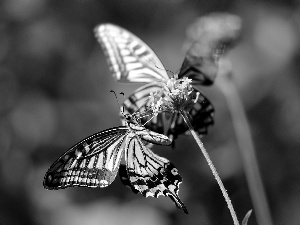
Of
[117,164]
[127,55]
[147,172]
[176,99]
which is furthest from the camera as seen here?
[127,55]

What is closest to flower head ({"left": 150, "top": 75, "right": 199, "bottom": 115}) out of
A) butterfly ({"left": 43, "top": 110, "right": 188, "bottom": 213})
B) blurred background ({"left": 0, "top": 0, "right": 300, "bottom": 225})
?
butterfly ({"left": 43, "top": 110, "right": 188, "bottom": 213})

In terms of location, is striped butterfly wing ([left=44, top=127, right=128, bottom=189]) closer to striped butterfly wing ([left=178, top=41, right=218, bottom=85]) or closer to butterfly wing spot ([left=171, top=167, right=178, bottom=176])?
butterfly wing spot ([left=171, top=167, right=178, bottom=176])

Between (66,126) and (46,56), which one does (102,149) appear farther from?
(46,56)

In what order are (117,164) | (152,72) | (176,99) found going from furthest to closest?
(152,72) < (117,164) < (176,99)

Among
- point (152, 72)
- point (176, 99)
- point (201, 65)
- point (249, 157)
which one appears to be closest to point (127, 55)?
point (152, 72)

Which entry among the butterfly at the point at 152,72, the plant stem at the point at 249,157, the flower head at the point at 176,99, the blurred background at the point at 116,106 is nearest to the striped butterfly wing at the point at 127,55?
the butterfly at the point at 152,72

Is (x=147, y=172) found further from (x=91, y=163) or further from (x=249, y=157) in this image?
(x=249, y=157)
